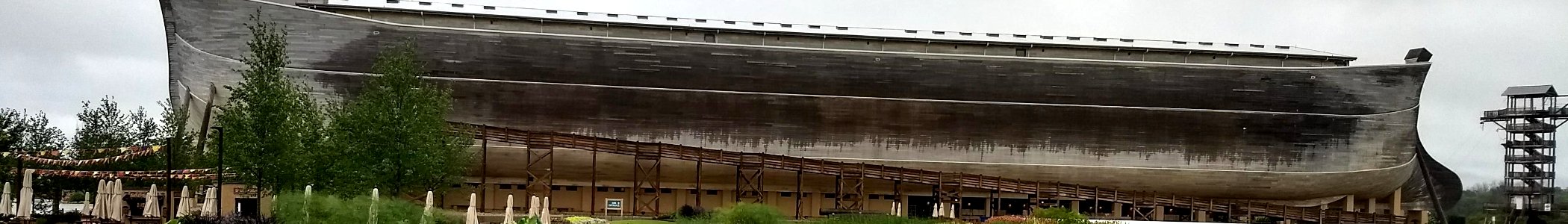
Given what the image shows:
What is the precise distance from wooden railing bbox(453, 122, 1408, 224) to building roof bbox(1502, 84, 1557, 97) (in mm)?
13056

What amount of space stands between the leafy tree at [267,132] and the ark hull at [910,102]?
468 inches

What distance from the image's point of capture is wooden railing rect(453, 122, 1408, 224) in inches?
1334

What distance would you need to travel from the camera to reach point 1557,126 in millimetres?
47719

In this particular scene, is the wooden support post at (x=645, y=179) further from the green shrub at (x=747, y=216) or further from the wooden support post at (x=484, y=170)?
the green shrub at (x=747, y=216)

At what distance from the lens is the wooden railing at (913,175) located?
111 ft

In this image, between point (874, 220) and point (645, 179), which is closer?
point (874, 220)

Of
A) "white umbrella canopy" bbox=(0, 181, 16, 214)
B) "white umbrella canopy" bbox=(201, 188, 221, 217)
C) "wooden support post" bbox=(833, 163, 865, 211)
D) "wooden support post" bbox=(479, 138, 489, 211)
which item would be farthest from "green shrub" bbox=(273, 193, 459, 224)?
"wooden support post" bbox=(833, 163, 865, 211)

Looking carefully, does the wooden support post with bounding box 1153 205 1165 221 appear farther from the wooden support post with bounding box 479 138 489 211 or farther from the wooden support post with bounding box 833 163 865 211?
the wooden support post with bounding box 479 138 489 211

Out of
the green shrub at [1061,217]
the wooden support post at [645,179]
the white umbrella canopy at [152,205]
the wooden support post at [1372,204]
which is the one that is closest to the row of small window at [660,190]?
the wooden support post at [645,179]

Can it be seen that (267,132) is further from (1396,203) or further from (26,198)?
(1396,203)

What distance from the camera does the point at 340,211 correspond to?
16984 millimetres

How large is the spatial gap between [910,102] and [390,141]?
1879 centimetres

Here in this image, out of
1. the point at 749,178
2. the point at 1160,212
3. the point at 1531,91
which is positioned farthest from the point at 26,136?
the point at 1531,91

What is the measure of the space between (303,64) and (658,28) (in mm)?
11542
